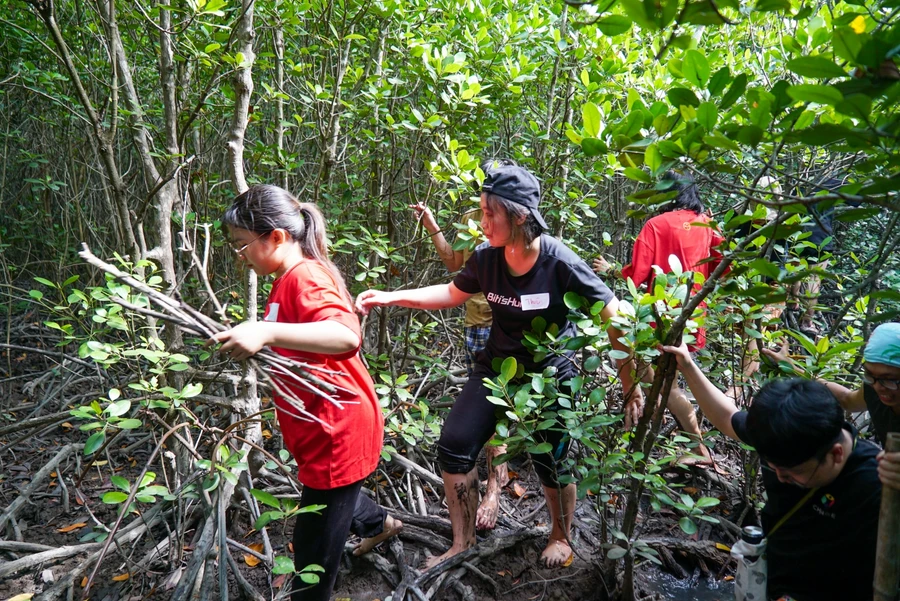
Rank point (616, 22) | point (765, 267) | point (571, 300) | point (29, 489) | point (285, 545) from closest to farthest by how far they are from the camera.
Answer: point (616, 22) → point (765, 267) → point (571, 300) → point (285, 545) → point (29, 489)

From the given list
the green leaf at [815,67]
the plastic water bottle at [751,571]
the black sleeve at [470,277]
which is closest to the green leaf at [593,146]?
the green leaf at [815,67]

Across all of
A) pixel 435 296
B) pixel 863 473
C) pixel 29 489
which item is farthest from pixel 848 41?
pixel 29 489

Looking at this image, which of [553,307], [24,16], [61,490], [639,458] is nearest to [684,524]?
[639,458]

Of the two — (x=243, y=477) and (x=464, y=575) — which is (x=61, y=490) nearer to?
(x=243, y=477)

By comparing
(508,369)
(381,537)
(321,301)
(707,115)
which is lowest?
(381,537)

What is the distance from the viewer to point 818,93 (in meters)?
0.84

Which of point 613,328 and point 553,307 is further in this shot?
point 553,307

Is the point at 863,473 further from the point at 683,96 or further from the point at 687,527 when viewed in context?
the point at 683,96

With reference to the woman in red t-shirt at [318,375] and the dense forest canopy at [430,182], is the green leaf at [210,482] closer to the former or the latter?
the dense forest canopy at [430,182]

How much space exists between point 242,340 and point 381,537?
5.03ft

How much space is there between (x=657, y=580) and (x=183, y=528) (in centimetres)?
217

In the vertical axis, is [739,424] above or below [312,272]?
below

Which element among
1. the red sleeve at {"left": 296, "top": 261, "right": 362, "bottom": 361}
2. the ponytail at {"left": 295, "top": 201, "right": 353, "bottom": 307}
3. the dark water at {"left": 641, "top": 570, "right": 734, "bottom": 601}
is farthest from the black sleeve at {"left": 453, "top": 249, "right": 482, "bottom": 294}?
the dark water at {"left": 641, "top": 570, "right": 734, "bottom": 601}

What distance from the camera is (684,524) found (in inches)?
80.3
